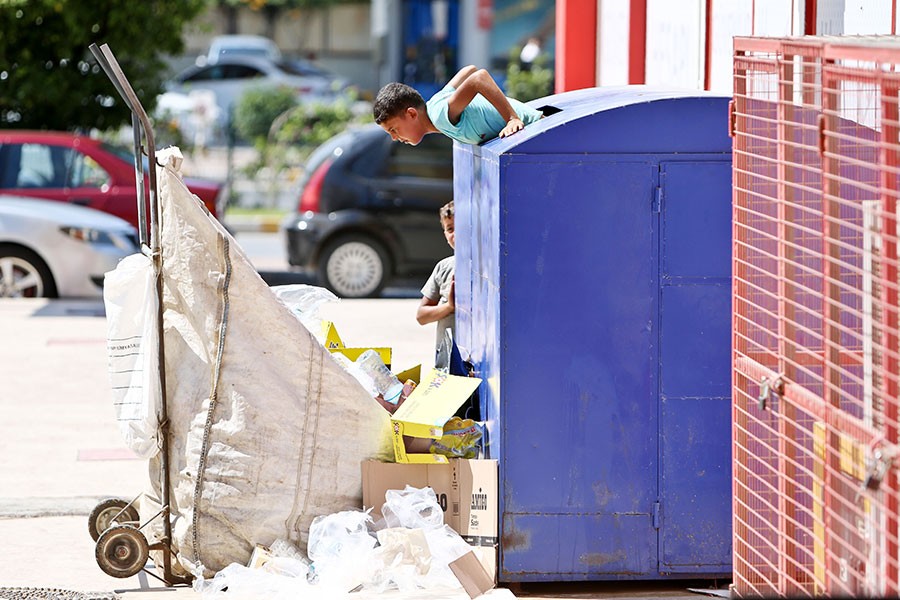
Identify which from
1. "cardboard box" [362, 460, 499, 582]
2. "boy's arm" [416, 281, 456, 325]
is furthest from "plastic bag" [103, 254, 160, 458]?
"boy's arm" [416, 281, 456, 325]

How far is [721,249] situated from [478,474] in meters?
1.23

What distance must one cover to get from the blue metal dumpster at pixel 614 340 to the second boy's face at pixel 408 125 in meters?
0.55

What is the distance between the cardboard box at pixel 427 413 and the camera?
536 centimetres

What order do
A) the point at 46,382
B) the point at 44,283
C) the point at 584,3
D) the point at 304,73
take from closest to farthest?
the point at 46,382
the point at 584,3
the point at 44,283
the point at 304,73

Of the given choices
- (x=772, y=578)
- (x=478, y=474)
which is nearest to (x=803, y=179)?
(x=772, y=578)

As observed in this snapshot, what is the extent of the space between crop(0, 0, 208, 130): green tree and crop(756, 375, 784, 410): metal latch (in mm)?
11338

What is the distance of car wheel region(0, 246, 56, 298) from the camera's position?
41.3 feet

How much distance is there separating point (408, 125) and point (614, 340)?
1.25 metres

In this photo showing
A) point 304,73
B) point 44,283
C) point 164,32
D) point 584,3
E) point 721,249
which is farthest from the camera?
point 304,73

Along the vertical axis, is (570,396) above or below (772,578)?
above

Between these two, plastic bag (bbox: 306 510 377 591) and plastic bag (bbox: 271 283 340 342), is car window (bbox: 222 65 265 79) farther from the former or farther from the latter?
plastic bag (bbox: 306 510 377 591)

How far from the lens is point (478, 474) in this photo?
5.31 metres

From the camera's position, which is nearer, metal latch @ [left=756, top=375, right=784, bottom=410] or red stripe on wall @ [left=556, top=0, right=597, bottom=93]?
metal latch @ [left=756, top=375, right=784, bottom=410]

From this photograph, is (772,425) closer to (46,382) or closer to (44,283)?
(46,382)
